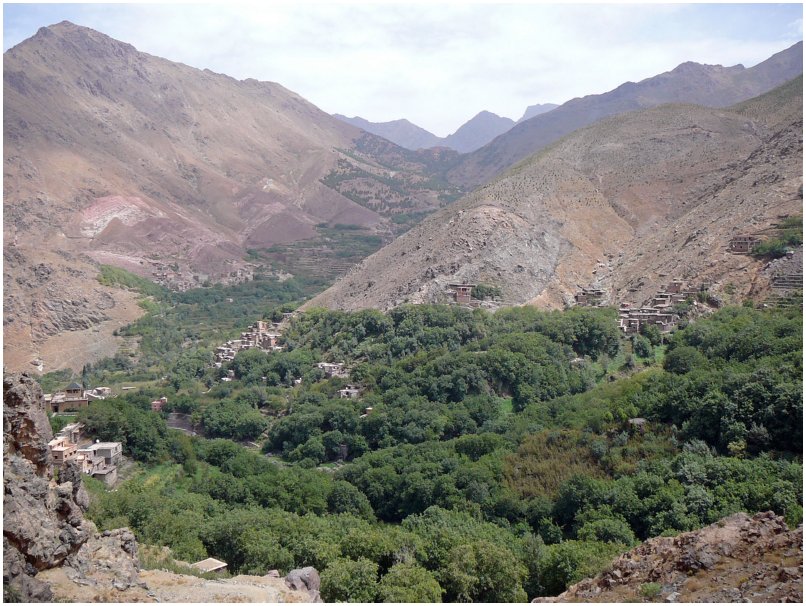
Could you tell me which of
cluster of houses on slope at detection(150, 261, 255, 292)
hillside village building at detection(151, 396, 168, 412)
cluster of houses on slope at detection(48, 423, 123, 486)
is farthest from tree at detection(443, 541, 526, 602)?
cluster of houses on slope at detection(150, 261, 255, 292)

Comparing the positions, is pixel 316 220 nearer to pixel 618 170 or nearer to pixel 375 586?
pixel 618 170

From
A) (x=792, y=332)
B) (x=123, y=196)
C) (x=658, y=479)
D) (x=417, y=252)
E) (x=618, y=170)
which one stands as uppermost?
(x=123, y=196)

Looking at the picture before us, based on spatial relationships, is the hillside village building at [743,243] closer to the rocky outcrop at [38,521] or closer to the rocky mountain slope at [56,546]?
the rocky mountain slope at [56,546]

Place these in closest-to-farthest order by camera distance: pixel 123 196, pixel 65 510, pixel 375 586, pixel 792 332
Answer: pixel 65 510, pixel 375 586, pixel 792 332, pixel 123 196

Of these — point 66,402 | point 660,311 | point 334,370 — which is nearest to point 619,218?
point 660,311

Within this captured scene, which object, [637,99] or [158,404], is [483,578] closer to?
[158,404]

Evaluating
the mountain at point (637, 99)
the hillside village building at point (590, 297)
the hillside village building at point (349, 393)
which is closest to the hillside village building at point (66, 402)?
the hillside village building at point (349, 393)

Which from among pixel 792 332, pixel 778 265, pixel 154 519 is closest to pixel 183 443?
pixel 154 519

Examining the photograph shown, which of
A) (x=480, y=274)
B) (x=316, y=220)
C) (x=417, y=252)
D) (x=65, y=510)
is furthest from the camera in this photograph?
(x=316, y=220)
